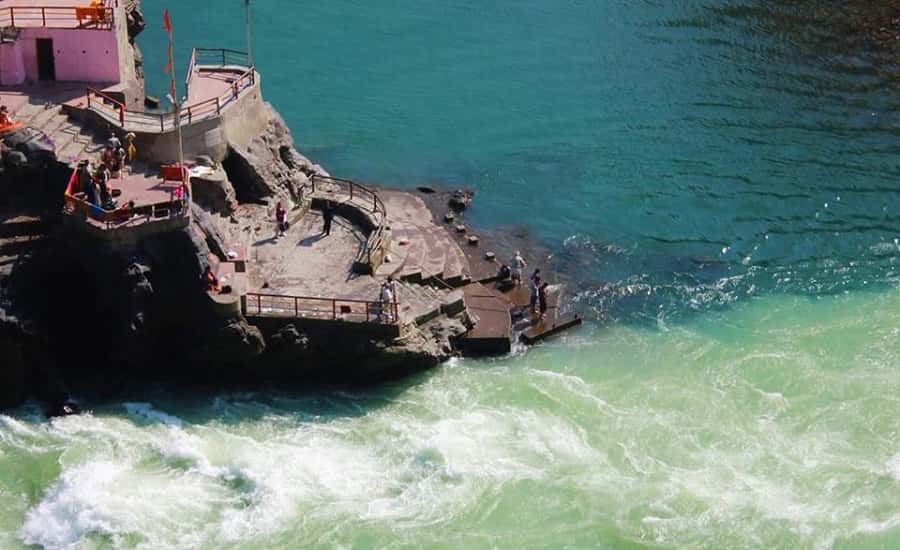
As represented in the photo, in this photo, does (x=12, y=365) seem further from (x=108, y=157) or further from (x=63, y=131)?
(x=63, y=131)

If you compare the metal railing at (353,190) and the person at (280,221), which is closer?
the person at (280,221)

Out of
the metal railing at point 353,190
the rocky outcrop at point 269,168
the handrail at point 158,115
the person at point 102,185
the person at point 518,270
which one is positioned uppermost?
the handrail at point 158,115

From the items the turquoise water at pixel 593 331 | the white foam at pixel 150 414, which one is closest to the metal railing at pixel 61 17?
the turquoise water at pixel 593 331

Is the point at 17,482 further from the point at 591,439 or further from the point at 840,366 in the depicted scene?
the point at 840,366

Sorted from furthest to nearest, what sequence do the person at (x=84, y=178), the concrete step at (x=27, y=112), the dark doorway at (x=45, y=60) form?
the dark doorway at (x=45, y=60) → the concrete step at (x=27, y=112) → the person at (x=84, y=178)

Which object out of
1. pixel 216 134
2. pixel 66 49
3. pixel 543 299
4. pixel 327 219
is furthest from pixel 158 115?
pixel 543 299

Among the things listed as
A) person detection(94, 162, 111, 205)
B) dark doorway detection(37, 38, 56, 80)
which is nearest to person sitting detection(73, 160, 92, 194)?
person detection(94, 162, 111, 205)

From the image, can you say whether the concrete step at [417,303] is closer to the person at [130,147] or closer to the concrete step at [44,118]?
the person at [130,147]
